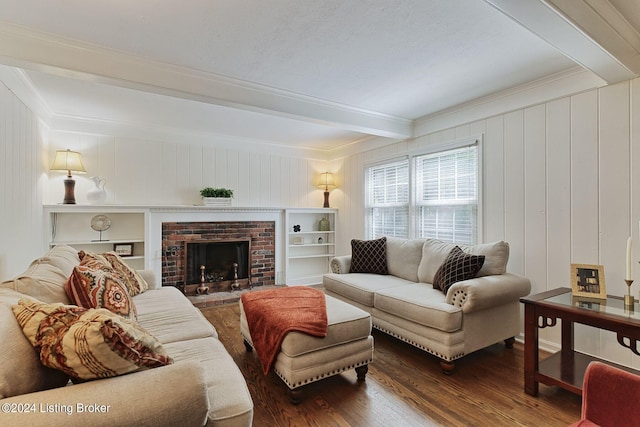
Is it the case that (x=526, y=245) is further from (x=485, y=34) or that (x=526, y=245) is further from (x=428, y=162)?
(x=485, y=34)

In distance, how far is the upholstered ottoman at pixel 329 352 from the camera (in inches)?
78.5

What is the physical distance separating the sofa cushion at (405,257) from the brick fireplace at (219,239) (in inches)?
85.9

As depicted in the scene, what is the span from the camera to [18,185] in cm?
274

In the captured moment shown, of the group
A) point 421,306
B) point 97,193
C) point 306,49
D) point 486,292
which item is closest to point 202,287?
point 97,193

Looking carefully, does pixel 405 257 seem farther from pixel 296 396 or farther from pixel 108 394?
pixel 108 394

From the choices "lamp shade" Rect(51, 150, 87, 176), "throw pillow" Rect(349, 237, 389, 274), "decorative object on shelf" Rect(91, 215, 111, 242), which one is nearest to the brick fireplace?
"decorative object on shelf" Rect(91, 215, 111, 242)

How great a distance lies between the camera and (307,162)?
5.68 meters

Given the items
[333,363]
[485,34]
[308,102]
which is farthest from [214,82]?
[333,363]

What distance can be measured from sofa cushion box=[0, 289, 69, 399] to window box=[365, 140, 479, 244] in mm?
3525

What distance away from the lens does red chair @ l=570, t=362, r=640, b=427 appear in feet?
4.12

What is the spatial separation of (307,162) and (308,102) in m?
2.47

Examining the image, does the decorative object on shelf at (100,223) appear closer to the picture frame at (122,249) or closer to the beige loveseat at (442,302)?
the picture frame at (122,249)

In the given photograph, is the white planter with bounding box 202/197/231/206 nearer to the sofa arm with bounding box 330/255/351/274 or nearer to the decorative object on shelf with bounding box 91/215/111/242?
the decorative object on shelf with bounding box 91/215/111/242

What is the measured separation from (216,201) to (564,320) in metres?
4.12
